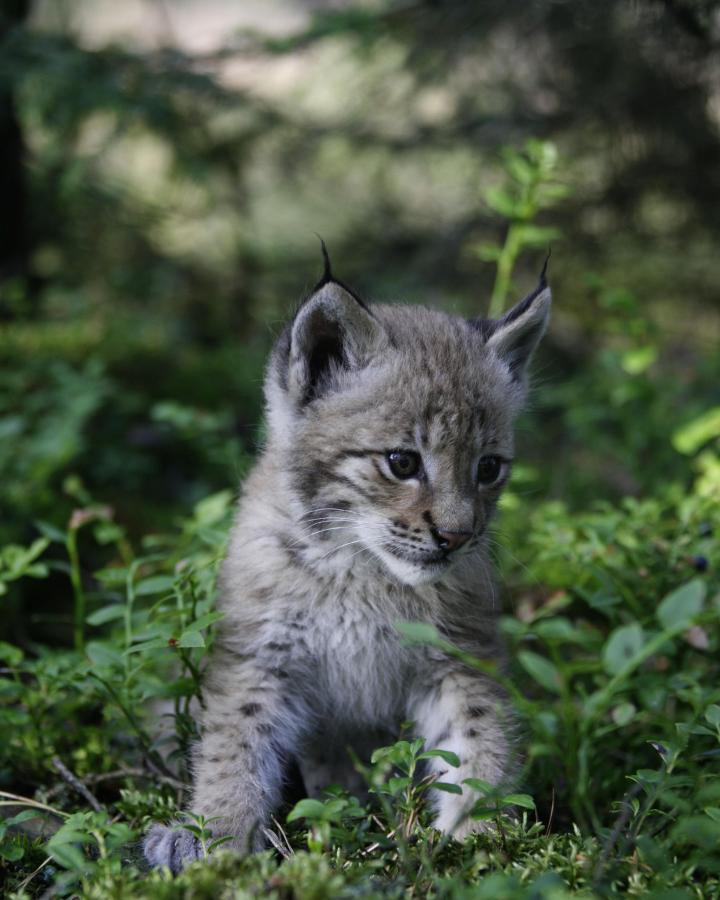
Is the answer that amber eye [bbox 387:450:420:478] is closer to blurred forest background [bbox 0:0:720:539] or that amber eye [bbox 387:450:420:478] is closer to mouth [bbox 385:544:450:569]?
mouth [bbox 385:544:450:569]

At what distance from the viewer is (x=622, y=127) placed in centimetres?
680

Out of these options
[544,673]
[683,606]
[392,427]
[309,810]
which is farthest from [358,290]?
[683,606]

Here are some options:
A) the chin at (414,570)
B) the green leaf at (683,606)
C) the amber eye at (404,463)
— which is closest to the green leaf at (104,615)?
the chin at (414,570)

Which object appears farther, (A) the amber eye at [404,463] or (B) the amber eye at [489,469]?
(B) the amber eye at [489,469]

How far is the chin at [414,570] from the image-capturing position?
303 centimetres

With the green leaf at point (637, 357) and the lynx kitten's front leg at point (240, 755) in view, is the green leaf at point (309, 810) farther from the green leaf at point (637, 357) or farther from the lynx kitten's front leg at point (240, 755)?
the green leaf at point (637, 357)

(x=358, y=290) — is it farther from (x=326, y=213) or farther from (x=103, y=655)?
(x=103, y=655)

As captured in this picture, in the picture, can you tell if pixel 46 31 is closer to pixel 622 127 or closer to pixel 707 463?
pixel 622 127

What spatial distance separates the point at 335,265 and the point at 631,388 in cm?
397

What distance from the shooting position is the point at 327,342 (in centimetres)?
334

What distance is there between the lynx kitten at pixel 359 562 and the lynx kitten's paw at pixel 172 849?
166mm

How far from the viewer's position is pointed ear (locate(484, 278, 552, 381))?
344 cm

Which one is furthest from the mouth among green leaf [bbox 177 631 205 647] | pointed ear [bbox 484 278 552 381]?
pointed ear [bbox 484 278 552 381]

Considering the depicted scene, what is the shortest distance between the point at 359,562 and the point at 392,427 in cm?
50
